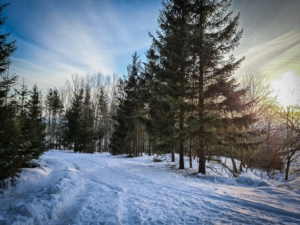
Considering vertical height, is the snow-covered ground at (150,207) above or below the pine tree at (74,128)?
below

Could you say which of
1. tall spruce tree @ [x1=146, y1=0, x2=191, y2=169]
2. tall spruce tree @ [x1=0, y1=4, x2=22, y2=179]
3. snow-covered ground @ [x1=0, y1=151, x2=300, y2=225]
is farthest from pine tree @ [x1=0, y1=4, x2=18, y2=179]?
tall spruce tree @ [x1=146, y1=0, x2=191, y2=169]

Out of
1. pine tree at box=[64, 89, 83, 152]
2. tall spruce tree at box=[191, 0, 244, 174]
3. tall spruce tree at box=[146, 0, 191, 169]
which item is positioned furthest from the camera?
pine tree at box=[64, 89, 83, 152]

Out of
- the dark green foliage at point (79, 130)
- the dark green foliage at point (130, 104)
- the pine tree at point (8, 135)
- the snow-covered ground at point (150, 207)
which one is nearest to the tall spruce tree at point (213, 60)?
the snow-covered ground at point (150, 207)

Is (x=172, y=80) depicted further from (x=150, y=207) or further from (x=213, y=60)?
(x=150, y=207)

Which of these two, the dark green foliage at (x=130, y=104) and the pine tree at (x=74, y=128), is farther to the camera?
the pine tree at (x=74, y=128)

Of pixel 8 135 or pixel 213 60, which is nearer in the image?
pixel 8 135

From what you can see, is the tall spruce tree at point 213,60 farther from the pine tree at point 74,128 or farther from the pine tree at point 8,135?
the pine tree at point 74,128

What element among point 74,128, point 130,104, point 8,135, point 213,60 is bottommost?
point 8,135

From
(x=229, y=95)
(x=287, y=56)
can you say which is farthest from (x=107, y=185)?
(x=287, y=56)

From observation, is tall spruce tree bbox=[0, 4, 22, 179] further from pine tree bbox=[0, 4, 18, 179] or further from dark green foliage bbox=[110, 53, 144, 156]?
dark green foliage bbox=[110, 53, 144, 156]

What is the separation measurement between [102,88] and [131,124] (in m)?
Result: 21.5

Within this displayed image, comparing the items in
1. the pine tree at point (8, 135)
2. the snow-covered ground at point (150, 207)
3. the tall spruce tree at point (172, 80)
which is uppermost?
the tall spruce tree at point (172, 80)

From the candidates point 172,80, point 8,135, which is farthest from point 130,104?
point 8,135

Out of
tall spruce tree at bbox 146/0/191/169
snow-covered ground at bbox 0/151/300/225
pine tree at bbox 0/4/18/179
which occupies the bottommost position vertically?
snow-covered ground at bbox 0/151/300/225
